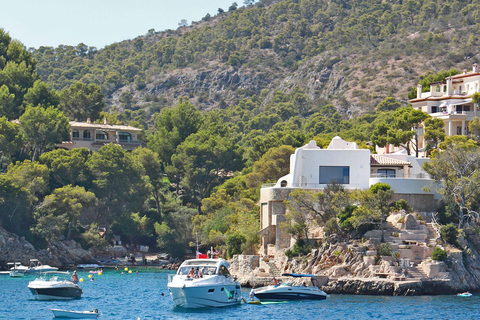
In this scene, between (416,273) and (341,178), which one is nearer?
(416,273)

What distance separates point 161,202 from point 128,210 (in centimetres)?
754

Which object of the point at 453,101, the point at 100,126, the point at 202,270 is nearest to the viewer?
the point at 202,270

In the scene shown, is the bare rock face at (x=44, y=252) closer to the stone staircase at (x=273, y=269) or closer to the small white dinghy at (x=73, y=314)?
the stone staircase at (x=273, y=269)

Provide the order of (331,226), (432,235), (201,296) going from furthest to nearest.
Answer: (331,226), (432,235), (201,296)

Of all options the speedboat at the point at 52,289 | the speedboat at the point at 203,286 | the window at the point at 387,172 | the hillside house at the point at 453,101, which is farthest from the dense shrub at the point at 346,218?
the hillside house at the point at 453,101

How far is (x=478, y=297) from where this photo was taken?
6028 centimetres

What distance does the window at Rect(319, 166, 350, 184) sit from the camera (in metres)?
71.4

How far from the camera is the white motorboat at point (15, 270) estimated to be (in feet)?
265

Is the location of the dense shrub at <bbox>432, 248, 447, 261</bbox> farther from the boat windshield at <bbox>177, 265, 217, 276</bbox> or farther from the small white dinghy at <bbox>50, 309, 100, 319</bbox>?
the small white dinghy at <bbox>50, 309, 100, 319</bbox>

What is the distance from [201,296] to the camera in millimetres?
52156

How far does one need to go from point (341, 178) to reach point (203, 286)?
895 inches

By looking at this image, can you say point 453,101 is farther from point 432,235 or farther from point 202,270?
point 202,270

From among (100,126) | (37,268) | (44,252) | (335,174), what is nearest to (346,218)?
(335,174)

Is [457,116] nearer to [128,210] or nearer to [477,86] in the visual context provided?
[477,86]
